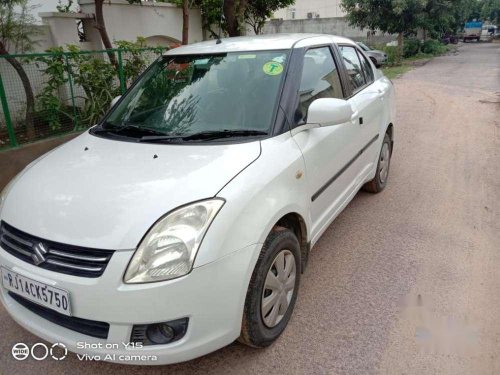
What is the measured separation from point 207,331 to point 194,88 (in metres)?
1.74

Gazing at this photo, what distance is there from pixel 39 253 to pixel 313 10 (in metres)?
43.6

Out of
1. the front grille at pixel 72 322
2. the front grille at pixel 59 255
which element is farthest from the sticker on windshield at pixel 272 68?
the front grille at pixel 72 322

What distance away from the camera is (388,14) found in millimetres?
20469

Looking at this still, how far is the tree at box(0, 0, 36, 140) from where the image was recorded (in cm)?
548

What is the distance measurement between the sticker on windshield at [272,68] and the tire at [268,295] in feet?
3.62

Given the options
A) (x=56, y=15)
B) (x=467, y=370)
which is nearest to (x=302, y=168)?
(x=467, y=370)

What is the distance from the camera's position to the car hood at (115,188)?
1.97 meters

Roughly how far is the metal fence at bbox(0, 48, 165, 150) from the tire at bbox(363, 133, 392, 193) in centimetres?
402

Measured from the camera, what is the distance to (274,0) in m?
11.9

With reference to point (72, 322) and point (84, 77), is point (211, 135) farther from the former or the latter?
point (84, 77)

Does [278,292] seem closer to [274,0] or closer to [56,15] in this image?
[56,15]

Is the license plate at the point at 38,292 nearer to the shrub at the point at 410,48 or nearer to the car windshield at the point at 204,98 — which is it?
the car windshield at the point at 204,98

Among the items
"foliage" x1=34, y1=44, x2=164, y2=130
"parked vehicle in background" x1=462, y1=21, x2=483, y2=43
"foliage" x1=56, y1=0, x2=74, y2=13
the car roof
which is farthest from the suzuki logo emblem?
"parked vehicle in background" x1=462, y1=21, x2=483, y2=43

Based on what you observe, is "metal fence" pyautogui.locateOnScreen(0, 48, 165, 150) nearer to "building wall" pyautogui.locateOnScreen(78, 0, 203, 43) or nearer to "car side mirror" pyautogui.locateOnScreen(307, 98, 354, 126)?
"building wall" pyautogui.locateOnScreen(78, 0, 203, 43)
